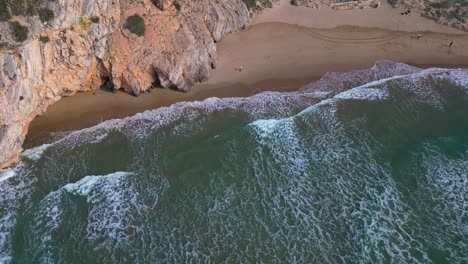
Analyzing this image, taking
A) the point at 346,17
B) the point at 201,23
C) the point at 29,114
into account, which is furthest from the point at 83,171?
the point at 346,17

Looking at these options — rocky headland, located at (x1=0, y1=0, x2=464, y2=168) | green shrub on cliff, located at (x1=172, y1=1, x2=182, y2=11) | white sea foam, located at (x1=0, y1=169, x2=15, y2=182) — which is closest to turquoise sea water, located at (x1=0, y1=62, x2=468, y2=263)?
white sea foam, located at (x1=0, y1=169, x2=15, y2=182)

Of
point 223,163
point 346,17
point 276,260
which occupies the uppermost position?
point 346,17

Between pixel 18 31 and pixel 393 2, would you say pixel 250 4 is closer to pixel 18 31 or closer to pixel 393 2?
pixel 393 2

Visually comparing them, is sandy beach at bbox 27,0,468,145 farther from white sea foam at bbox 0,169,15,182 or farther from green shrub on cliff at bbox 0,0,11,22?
green shrub on cliff at bbox 0,0,11,22

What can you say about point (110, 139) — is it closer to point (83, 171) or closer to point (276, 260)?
point (83, 171)

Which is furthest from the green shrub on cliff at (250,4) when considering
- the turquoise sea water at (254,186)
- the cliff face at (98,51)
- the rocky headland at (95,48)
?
the turquoise sea water at (254,186)

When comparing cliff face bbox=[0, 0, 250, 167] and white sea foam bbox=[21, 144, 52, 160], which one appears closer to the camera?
cliff face bbox=[0, 0, 250, 167]
